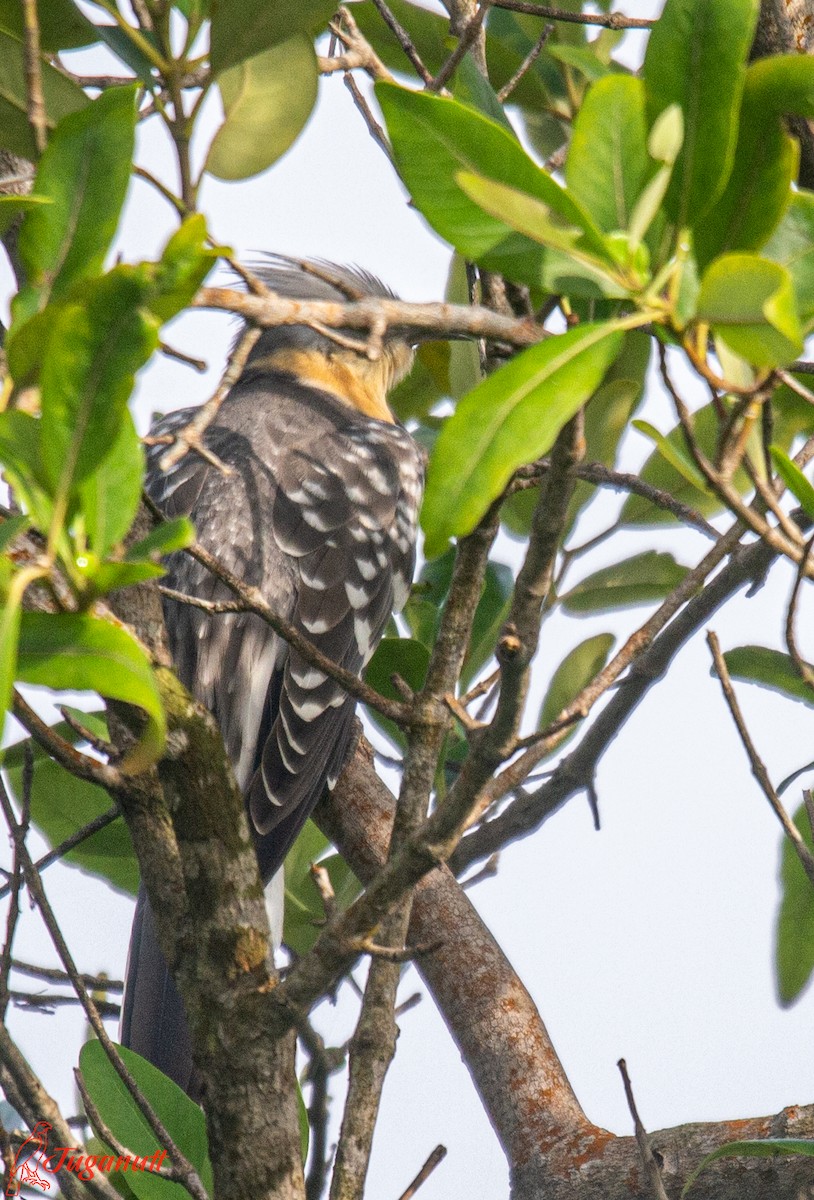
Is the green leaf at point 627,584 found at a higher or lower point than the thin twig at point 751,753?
higher

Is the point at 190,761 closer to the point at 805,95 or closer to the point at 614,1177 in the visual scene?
the point at 805,95

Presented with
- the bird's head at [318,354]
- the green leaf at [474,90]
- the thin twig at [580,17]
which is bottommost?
the green leaf at [474,90]

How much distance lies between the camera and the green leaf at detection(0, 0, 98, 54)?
1456 mm

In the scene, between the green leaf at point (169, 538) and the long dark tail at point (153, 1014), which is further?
the long dark tail at point (153, 1014)

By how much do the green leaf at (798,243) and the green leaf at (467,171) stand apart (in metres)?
0.18

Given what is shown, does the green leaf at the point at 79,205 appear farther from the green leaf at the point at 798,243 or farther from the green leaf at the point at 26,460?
the green leaf at the point at 798,243

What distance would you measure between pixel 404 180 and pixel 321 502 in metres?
2.11

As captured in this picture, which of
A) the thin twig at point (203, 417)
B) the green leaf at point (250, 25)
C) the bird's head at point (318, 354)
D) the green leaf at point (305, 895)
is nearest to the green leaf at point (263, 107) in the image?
the green leaf at point (250, 25)

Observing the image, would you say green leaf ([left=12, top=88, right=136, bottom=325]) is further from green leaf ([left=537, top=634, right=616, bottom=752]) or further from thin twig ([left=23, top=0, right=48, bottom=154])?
green leaf ([left=537, top=634, right=616, bottom=752])

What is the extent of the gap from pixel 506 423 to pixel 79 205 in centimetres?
39

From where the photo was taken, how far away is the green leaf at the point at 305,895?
101 inches

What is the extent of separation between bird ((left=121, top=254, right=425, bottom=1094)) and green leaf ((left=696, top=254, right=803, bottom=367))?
1665mm

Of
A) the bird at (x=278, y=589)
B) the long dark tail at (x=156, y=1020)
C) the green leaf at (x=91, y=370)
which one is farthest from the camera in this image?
the bird at (x=278, y=589)

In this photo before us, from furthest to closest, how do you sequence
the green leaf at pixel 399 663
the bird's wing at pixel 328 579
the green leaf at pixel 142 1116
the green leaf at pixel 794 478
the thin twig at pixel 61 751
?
the bird's wing at pixel 328 579 < the green leaf at pixel 399 663 < the green leaf at pixel 142 1116 < the thin twig at pixel 61 751 < the green leaf at pixel 794 478
